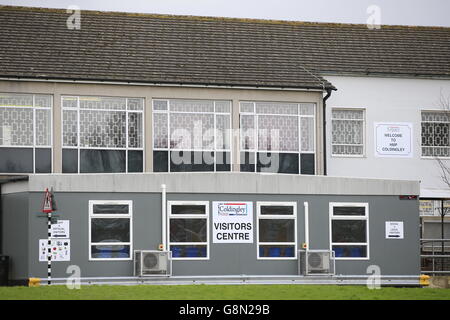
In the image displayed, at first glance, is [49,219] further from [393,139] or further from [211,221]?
[393,139]

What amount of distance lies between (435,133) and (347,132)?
3.59 m

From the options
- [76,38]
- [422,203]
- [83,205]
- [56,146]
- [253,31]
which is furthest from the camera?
[422,203]

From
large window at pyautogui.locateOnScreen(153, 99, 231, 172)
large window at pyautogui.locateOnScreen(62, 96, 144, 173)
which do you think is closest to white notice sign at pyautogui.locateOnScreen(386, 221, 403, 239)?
large window at pyautogui.locateOnScreen(153, 99, 231, 172)

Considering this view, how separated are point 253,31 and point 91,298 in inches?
924

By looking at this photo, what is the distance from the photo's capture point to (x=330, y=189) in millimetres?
30844

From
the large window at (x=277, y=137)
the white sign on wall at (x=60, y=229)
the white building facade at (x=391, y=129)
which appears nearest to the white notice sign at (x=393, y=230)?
the large window at (x=277, y=137)

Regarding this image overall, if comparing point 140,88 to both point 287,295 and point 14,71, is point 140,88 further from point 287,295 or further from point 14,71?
point 287,295

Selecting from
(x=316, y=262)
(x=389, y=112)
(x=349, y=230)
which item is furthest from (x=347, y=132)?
(x=316, y=262)

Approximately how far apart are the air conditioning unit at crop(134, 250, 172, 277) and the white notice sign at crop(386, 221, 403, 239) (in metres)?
6.61

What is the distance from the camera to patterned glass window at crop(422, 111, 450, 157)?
41250 millimetres

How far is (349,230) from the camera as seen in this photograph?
31000mm

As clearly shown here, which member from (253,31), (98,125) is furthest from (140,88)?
(253,31)

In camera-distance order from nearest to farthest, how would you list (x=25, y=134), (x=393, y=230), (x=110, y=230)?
(x=110, y=230) → (x=393, y=230) → (x=25, y=134)

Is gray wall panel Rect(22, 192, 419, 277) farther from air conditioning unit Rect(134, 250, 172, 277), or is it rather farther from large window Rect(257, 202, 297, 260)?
air conditioning unit Rect(134, 250, 172, 277)
